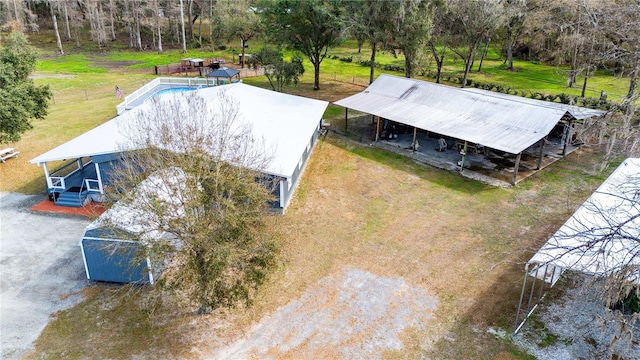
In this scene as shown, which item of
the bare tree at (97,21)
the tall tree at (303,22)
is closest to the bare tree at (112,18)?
the bare tree at (97,21)

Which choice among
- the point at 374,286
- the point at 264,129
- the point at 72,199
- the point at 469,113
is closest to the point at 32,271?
the point at 72,199

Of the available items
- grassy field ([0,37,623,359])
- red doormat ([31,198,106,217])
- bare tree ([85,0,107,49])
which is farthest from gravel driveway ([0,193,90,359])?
bare tree ([85,0,107,49])

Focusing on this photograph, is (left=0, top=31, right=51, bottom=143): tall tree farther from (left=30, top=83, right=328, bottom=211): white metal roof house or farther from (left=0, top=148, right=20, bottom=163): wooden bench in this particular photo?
(left=30, top=83, right=328, bottom=211): white metal roof house

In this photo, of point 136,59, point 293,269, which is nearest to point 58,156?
point 293,269

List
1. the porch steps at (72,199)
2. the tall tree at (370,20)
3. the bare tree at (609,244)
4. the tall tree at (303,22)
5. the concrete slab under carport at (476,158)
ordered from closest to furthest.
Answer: the bare tree at (609,244), the porch steps at (72,199), the concrete slab under carport at (476,158), the tall tree at (370,20), the tall tree at (303,22)

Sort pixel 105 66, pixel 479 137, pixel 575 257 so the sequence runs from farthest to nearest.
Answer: pixel 105 66 < pixel 479 137 < pixel 575 257

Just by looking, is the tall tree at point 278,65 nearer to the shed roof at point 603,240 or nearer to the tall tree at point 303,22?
the tall tree at point 303,22

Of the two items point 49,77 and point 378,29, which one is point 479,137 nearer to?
point 378,29
